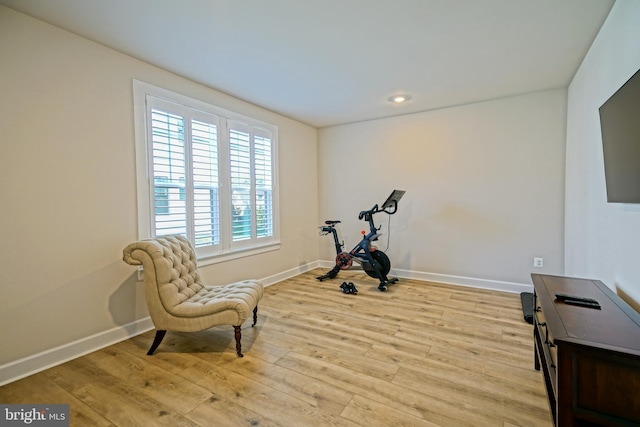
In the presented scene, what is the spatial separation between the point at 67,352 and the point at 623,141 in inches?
164

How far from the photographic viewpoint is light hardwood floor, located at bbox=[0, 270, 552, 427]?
1.71 meters

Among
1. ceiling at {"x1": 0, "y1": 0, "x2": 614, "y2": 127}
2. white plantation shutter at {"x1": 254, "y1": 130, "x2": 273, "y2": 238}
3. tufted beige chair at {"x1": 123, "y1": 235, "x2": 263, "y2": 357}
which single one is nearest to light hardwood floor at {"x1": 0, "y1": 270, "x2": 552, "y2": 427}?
tufted beige chair at {"x1": 123, "y1": 235, "x2": 263, "y2": 357}

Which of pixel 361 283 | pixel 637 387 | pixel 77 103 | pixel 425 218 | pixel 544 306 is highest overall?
pixel 77 103

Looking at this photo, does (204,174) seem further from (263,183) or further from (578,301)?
(578,301)

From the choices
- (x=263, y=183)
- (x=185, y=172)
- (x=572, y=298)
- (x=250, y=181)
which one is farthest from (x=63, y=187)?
(x=572, y=298)

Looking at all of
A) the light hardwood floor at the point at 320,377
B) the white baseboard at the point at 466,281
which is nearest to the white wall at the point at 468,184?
the white baseboard at the point at 466,281

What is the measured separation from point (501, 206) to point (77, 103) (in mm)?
4872

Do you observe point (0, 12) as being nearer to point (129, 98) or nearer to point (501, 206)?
point (129, 98)

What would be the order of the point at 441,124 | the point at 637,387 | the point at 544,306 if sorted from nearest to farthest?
the point at 637,387, the point at 544,306, the point at 441,124

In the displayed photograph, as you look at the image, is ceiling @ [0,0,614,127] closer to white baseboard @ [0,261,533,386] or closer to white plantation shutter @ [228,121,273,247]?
white plantation shutter @ [228,121,273,247]

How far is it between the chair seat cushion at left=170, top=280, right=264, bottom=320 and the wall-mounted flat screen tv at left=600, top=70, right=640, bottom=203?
8.69 feet

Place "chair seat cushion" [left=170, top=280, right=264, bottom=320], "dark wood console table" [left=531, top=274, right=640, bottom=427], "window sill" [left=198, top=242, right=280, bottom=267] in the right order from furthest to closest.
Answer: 1. "window sill" [left=198, top=242, right=280, bottom=267]
2. "chair seat cushion" [left=170, top=280, right=264, bottom=320]
3. "dark wood console table" [left=531, top=274, right=640, bottom=427]

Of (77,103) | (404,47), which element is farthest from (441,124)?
(77,103)

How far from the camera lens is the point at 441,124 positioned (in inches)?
170
